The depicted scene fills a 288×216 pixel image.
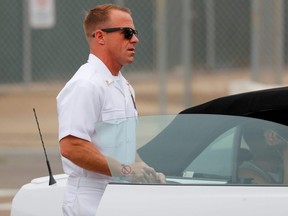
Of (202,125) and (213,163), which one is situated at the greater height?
(202,125)

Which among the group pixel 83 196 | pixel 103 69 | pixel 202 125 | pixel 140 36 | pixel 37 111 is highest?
pixel 140 36

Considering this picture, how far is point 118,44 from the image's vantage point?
479 cm

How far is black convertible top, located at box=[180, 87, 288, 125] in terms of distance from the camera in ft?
16.0

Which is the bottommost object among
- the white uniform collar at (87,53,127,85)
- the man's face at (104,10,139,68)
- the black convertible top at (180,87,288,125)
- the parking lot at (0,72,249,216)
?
the parking lot at (0,72,249,216)

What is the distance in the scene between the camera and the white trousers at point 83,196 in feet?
15.0

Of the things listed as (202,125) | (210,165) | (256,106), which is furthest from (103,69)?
(256,106)

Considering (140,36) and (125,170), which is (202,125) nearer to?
(125,170)

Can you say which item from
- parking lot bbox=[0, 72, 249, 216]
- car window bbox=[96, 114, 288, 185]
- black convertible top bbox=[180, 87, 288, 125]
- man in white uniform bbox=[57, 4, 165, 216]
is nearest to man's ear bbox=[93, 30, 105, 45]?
man in white uniform bbox=[57, 4, 165, 216]

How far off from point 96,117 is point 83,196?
0.34 m

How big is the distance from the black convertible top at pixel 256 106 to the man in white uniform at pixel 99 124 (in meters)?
0.47

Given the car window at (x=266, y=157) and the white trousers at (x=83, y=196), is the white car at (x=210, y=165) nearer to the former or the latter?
the car window at (x=266, y=157)

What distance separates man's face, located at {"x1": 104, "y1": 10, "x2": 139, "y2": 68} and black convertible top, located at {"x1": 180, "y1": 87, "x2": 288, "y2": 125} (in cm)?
51

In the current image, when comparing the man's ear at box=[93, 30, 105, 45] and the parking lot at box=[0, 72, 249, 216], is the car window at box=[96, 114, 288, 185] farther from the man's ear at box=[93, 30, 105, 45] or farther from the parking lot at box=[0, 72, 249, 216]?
the parking lot at box=[0, 72, 249, 216]

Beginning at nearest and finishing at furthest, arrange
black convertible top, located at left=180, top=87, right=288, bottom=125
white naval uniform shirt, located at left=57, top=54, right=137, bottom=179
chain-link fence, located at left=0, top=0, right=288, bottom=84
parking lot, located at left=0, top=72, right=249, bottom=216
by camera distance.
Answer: white naval uniform shirt, located at left=57, top=54, right=137, bottom=179 → black convertible top, located at left=180, top=87, right=288, bottom=125 → parking lot, located at left=0, top=72, right=249, bottom=216 → chain-link fence, located at left=0, top=0, right=288, bottom=84
